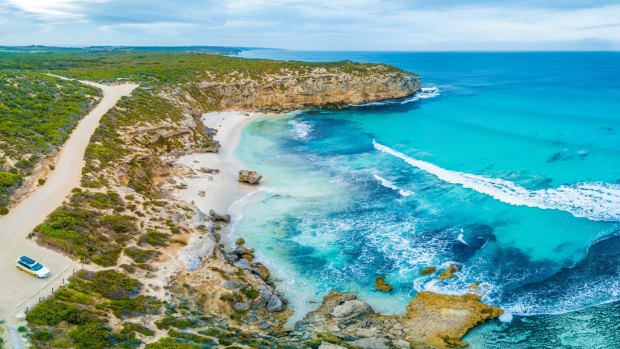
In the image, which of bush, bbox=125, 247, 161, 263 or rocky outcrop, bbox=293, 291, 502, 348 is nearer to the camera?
rocky outcrop, bbox=293, 291, 502, 348

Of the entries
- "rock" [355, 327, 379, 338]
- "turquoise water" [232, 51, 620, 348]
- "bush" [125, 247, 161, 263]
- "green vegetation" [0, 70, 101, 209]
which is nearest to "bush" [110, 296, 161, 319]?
"bush" [125, 247, 161, 263]

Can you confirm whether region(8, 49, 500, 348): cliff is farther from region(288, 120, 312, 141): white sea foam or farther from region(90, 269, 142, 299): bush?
region(288, 120, 312, 141): white sea foam

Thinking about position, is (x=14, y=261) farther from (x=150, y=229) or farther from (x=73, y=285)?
(x=150, y=229)

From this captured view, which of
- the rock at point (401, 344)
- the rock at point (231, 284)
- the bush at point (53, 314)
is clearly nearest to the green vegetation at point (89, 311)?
the bush at point (53, 314)

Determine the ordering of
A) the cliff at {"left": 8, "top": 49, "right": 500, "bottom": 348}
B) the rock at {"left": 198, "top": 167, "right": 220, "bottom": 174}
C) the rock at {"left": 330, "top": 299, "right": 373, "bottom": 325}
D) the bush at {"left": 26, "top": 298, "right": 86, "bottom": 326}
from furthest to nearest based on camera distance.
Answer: the rock at {"left": 198, "top": 167, "right": 220, "bottom": 174}, the rock at {"left": 330, "top": 299, "right": 373, "bottom": 325}, the cliff at {"left": 8, "top": 49, "right": 500, "bottom": 348}, the bush at {"left": 26, "top": 298, "right": 86, "bottom": 326}

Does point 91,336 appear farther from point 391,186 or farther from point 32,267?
point 391,186

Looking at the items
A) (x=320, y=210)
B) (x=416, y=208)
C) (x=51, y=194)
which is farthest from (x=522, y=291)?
(x=51, y=194)

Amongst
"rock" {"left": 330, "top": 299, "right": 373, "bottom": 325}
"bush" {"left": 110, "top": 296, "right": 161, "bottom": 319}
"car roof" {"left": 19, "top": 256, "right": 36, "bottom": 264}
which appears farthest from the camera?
"rock" {"left": 330, "top": 299, "right": 373, "bottom": 325}
